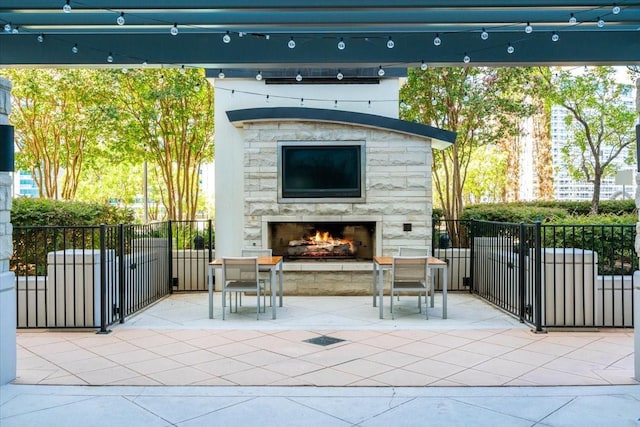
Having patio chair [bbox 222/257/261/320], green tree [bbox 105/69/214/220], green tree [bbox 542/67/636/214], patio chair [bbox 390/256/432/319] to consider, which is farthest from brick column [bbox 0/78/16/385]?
green tree [bbox 542/67/636/214]

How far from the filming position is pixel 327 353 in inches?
222

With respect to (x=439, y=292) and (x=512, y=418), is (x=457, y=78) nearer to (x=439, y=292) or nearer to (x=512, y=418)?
(x=439, y=292)

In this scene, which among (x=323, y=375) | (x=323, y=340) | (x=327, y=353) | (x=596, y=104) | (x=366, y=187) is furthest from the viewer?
(x=596, y=104)

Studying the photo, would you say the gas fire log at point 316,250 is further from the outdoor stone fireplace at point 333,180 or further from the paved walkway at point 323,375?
the paved walkway at point 323,375

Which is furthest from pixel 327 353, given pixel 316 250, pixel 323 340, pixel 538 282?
pixel 316 250

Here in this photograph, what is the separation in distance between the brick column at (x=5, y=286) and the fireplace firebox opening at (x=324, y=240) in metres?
5.50

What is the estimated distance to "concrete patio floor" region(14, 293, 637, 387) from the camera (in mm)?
4773

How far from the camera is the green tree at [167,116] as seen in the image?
12430 millimetres

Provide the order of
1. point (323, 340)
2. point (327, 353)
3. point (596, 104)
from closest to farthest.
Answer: point (327, 353) < point (323, 340) < point (596, 104)

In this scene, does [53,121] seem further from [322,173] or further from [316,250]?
[316,250]

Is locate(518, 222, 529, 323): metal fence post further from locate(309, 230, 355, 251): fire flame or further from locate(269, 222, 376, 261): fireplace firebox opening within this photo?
locate(309, 230, 355, 251): fire flame

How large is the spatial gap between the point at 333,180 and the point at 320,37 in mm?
3834

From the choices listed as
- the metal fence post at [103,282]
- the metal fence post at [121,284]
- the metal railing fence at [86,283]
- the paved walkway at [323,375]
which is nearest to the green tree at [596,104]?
the paved walkway at [323,375]

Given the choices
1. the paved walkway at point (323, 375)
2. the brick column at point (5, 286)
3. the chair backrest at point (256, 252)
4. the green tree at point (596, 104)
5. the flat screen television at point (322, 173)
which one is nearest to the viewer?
the paved walkway at point (323, 375)
